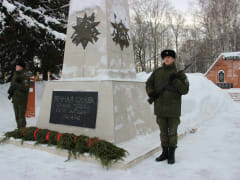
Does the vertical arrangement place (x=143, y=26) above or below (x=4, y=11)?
above

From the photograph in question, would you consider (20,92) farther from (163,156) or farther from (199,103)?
(199,103)

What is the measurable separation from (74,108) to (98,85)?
65 centimetres

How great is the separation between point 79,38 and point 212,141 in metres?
3.35

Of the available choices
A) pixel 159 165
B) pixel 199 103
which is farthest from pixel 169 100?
pixel 199 103

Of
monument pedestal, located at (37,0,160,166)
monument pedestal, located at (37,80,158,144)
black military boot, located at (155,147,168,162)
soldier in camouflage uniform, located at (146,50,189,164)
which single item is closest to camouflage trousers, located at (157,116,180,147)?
soldier in camouflage uniform, located at (146,50,189,164)

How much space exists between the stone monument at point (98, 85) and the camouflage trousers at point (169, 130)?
79cm

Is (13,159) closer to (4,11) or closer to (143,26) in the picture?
(4,11)

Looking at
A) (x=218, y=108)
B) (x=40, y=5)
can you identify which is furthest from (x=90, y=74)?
(x=40, y=5)

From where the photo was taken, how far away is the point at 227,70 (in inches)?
950

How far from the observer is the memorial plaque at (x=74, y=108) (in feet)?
12.5

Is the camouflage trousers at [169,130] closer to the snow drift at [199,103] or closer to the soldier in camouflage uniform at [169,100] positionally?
the soldier in camouflage uniform at [169,100]

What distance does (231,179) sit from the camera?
2.56 meters

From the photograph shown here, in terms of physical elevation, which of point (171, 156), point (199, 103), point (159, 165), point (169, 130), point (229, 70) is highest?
point (229, 70)

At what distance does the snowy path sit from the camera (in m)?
2.70
